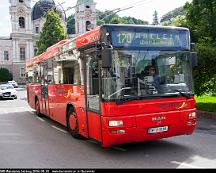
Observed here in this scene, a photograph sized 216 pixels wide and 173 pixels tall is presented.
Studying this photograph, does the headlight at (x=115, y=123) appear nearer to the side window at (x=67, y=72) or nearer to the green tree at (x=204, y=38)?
the side window at (x=67, y=72)

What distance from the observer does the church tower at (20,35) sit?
2977 inches

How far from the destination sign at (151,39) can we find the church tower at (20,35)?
70292mm

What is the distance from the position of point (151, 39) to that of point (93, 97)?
6.47 ft

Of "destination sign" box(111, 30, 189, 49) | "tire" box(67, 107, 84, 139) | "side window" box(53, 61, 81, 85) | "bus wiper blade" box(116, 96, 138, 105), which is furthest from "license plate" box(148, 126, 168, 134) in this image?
"tire" box(67, 107, 84, 139)

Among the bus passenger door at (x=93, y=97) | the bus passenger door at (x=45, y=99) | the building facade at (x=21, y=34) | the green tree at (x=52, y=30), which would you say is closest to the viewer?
the bus passenger door at (x=93, y=97)

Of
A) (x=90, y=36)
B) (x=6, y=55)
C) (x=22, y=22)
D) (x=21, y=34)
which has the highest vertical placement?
(x=22, y=22)

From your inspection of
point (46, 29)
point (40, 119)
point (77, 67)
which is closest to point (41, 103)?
point (40, 119)

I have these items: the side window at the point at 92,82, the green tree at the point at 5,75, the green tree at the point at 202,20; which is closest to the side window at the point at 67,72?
the side window at the point at 92,82

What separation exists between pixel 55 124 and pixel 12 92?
18758mm

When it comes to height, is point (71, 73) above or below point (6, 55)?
below

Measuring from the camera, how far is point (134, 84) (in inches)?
296

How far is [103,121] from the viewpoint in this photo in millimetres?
7465

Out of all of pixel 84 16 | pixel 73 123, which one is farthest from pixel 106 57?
pixel 84 16

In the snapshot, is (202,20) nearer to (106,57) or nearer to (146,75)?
(146,75)
